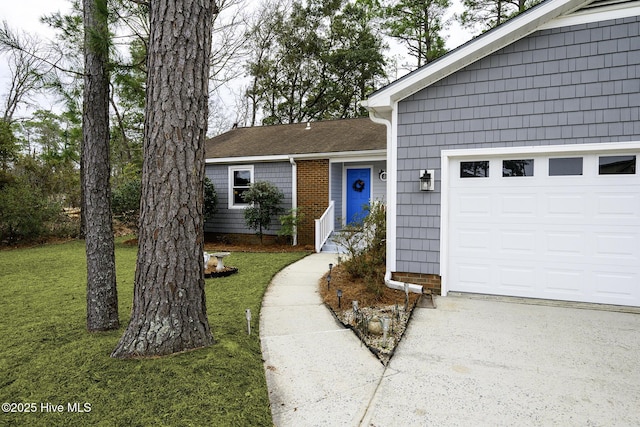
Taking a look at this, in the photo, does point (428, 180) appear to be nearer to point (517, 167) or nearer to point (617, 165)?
point (517, 167)

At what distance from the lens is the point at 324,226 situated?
1008cm

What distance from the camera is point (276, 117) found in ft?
73.5

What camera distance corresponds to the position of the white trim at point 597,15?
16.0ft

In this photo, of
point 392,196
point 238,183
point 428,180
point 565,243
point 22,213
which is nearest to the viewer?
point 565,243

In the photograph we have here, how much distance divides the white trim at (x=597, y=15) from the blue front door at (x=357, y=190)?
6352mm

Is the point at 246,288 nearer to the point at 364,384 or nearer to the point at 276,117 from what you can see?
the point at 364,384

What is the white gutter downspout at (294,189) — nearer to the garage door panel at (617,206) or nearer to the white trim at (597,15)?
the white trim at (597,15)

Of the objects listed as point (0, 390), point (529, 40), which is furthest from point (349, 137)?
point (0, 390)

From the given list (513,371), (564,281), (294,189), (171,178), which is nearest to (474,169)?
(564,281)

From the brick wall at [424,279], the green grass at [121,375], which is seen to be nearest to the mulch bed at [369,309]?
the brick wall at [424,279]

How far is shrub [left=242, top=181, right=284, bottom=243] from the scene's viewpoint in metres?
10.6

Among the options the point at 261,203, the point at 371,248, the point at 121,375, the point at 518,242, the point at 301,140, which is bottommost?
the point at 121,375

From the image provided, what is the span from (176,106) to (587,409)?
374cm

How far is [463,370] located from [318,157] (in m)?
7.83
